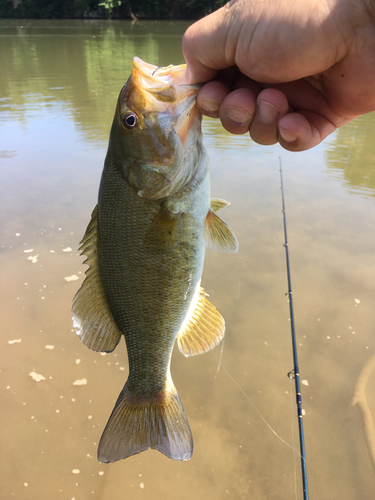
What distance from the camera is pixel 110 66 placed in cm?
1457

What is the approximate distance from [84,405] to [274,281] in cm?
209

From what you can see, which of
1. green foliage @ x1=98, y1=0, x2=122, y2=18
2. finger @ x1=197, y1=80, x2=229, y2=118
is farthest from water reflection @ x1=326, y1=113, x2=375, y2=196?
green foliage @ x1=98, y1=0, x2=122, y2=18

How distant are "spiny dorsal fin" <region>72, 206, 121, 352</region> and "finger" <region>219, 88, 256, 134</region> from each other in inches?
27.9

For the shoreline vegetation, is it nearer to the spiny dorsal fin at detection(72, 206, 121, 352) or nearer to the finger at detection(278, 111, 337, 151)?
the finger at detection(278, 111, 337, 151)

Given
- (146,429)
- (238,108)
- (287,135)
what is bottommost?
(146,429)

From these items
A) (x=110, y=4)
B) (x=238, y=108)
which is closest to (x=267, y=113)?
(x=238, y=108)

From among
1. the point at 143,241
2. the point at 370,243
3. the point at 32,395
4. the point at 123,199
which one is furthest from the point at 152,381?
the point at 370,243

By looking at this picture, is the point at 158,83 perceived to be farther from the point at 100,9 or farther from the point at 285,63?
the point at 100,9

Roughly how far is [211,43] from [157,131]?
0.40 metres

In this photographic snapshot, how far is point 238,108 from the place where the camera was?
5.09 ft

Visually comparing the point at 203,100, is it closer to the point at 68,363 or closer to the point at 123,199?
the point at 123,199

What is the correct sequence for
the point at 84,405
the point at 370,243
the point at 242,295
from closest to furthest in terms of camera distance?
the point at 84,405 < the point at 242,295 < the point at 370,243

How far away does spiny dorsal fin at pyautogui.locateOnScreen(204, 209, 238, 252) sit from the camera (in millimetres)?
1624

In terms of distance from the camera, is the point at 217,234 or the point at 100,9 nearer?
the point at 217,234
